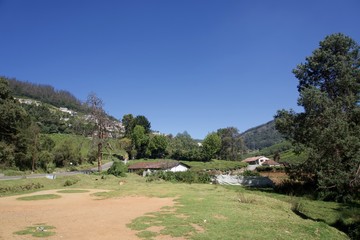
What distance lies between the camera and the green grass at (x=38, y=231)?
900 centimetres

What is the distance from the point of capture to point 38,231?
9406 mm

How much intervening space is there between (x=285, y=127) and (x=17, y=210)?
78.0ft

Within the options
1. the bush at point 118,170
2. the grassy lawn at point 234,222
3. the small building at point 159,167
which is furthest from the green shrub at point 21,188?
the small building at point 159,167

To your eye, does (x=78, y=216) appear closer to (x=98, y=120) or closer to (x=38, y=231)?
(x=38, y=231)

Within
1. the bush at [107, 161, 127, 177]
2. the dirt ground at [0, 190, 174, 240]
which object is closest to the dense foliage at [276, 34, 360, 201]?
the dirt ground at [0, 190, 174, 240]

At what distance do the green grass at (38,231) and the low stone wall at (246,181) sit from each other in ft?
85.8

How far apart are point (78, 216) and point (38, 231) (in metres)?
3.02

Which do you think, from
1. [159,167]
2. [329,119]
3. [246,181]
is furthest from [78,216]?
[159,167]

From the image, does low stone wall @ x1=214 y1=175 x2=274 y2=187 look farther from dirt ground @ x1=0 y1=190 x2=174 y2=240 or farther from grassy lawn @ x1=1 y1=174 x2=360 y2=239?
dirt ground @ x1=0 y1=190 x2=174 y2=240

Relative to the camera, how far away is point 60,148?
188 feet

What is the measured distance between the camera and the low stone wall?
33.6 meters

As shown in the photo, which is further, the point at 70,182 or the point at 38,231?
the point at 70,182

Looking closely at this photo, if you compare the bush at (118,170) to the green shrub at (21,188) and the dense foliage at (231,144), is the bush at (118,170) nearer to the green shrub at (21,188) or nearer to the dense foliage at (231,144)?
the green shrub at (21,188)

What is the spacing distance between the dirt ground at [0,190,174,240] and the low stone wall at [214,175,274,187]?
A: 1869 centimetres
